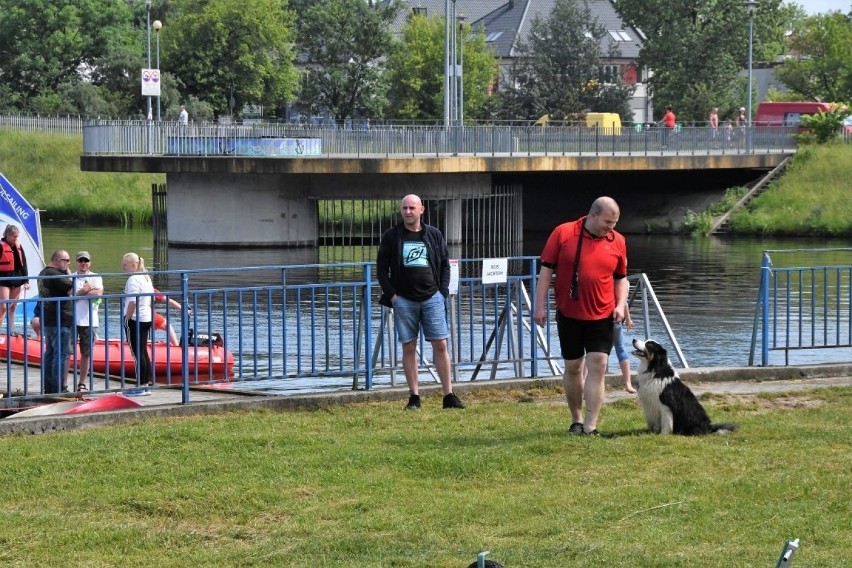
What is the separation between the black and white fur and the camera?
10.7 metres

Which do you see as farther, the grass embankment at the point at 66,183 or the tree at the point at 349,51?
the tree at the point at 349,51

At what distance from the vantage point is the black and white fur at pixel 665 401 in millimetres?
10703

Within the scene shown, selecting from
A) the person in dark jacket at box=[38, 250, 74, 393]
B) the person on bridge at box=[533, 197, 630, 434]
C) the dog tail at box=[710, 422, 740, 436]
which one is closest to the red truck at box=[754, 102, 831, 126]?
the person in dark jacket at box=[38, 250, 74, 393]

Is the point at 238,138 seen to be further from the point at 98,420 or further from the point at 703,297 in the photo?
the point at 98,420

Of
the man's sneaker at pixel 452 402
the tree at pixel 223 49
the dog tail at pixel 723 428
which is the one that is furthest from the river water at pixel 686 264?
the tree at pixel 223 49

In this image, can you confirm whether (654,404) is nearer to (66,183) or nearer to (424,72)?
(66,183)

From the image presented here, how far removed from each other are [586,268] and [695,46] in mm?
71712

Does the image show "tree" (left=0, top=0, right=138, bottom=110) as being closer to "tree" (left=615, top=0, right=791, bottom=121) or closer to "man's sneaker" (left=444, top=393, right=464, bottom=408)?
"tree" (left=615, top=0, right=791, bottom=121)

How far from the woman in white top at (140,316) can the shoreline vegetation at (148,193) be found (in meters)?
39.9

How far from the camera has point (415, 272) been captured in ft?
40.7

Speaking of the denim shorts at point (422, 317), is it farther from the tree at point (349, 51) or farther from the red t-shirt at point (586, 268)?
the tree at point (349, 51)

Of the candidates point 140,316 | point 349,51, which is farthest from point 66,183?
point 140,316

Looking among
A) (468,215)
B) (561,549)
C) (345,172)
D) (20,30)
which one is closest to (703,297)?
(345,172)

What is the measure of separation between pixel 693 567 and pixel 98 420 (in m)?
6.21
